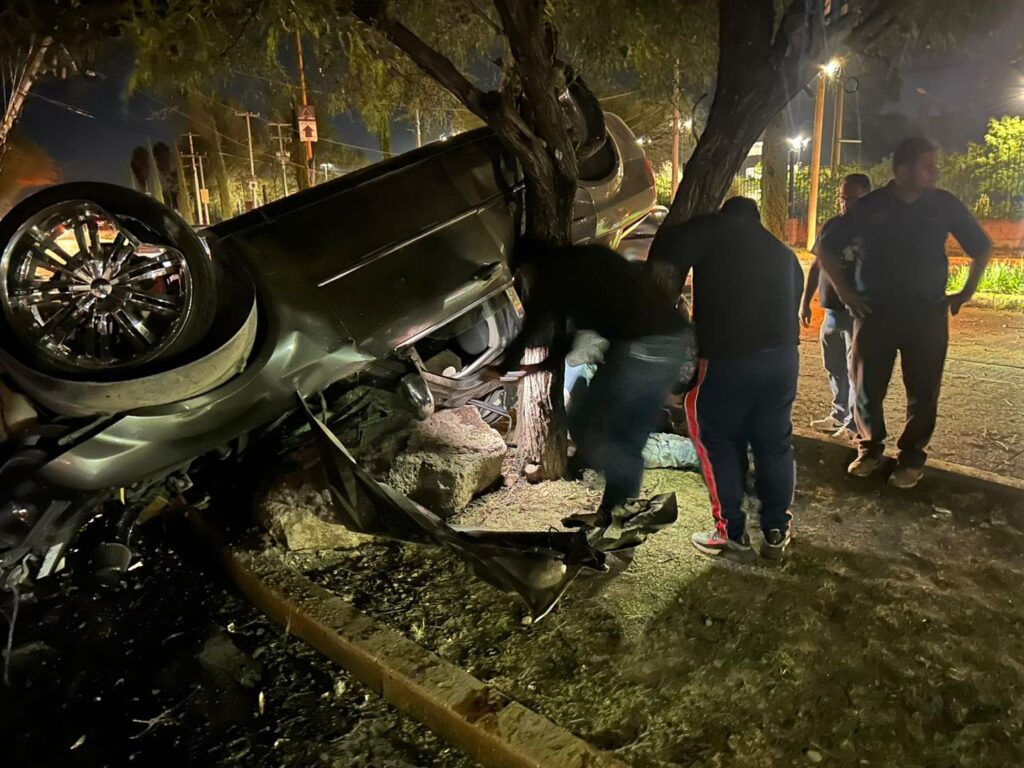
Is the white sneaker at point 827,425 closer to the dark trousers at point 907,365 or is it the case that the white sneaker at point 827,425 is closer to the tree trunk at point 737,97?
the dark trousers at point 907,365

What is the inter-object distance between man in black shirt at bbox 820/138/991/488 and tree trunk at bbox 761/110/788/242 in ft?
39.0

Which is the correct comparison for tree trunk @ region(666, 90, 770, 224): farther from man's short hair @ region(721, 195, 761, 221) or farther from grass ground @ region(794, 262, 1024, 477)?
grass ground @ region(794, 262, 1024, 477)

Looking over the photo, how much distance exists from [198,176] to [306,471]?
41492 mm

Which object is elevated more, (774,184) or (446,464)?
(774,184)

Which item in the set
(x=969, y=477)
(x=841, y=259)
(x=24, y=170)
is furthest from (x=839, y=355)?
(x=24, y=170)

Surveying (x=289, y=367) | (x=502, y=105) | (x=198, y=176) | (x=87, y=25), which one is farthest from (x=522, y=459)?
(x=198, y=176)

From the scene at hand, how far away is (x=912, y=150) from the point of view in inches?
151

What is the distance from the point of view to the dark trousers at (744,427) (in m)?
3.30

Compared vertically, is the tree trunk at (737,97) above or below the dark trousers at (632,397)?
above

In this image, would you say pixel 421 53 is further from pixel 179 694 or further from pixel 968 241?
pixel 179 694

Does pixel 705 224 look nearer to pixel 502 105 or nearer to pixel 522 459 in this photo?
pixel 502 105

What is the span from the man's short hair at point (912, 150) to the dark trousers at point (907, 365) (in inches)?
30.4

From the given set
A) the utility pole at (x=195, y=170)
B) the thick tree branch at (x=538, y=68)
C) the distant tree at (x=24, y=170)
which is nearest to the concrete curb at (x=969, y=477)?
the thick tree branch at (x=538, y=68)

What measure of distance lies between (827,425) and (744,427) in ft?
7.79
